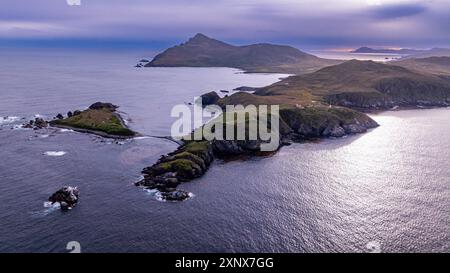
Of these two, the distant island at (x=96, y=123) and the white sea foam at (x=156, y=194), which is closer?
the white sea foam at (x=156, y=194)

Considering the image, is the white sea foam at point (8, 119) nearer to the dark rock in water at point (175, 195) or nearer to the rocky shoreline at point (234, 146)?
the rocky shoreline at point (234, 146)

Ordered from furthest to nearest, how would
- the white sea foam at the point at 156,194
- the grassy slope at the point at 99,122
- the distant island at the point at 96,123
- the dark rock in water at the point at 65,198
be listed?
the grassy slope at the point at 99,122 < the distant island at the point at 96,123 < the white sea foam at the point at 156,194 < the dark rock in water at the point at 65,198

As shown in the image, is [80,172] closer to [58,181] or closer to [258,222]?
[58,181]

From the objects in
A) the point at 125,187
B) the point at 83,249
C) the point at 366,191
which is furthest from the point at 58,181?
the point at 366,191

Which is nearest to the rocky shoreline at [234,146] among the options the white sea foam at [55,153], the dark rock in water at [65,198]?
the dark rock in water at [65,198]

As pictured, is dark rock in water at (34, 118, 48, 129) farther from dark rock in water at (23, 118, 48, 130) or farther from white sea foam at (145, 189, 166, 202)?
A: white sea foam at (145, 189, 166, 202)

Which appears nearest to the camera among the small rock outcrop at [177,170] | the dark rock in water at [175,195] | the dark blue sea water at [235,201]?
the dark blue sea water at [235,201]

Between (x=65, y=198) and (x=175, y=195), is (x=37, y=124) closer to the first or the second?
(x=65, y=198)
